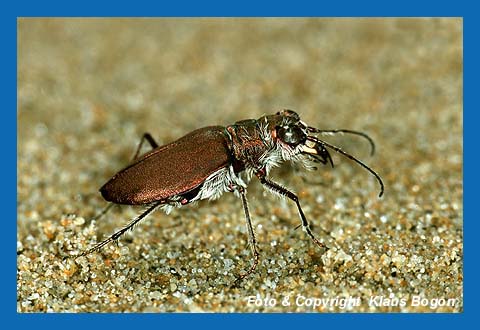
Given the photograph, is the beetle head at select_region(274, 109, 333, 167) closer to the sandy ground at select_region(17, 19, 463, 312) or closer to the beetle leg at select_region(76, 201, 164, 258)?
the sandy ground at select_region(17, 19, 463, 312)

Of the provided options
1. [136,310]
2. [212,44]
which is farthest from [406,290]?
[212,44]

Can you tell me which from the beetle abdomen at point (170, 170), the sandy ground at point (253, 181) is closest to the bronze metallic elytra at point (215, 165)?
the beetle abdomen at point (170, 170)

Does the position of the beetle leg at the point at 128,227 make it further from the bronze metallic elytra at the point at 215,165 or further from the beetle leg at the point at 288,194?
the beetle leg at the point at 288,194

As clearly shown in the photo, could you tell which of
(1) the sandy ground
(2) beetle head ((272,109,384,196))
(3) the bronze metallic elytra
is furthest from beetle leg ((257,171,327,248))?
(2) beetle head ((272,109,384,196))

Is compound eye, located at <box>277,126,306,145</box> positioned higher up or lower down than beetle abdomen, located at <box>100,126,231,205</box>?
higher up

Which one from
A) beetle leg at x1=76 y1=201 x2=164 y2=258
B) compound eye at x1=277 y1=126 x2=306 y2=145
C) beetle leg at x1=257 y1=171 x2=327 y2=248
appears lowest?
beetle leg at x1=76 y1=201 x2=164 y2=258

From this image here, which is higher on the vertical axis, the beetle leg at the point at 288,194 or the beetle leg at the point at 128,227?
the beetle leg at the point at 288,194

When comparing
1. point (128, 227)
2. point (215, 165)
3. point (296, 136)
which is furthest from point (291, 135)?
point (128, 227)

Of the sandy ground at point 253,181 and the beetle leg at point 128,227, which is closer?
the sandy ground at point 253,181
